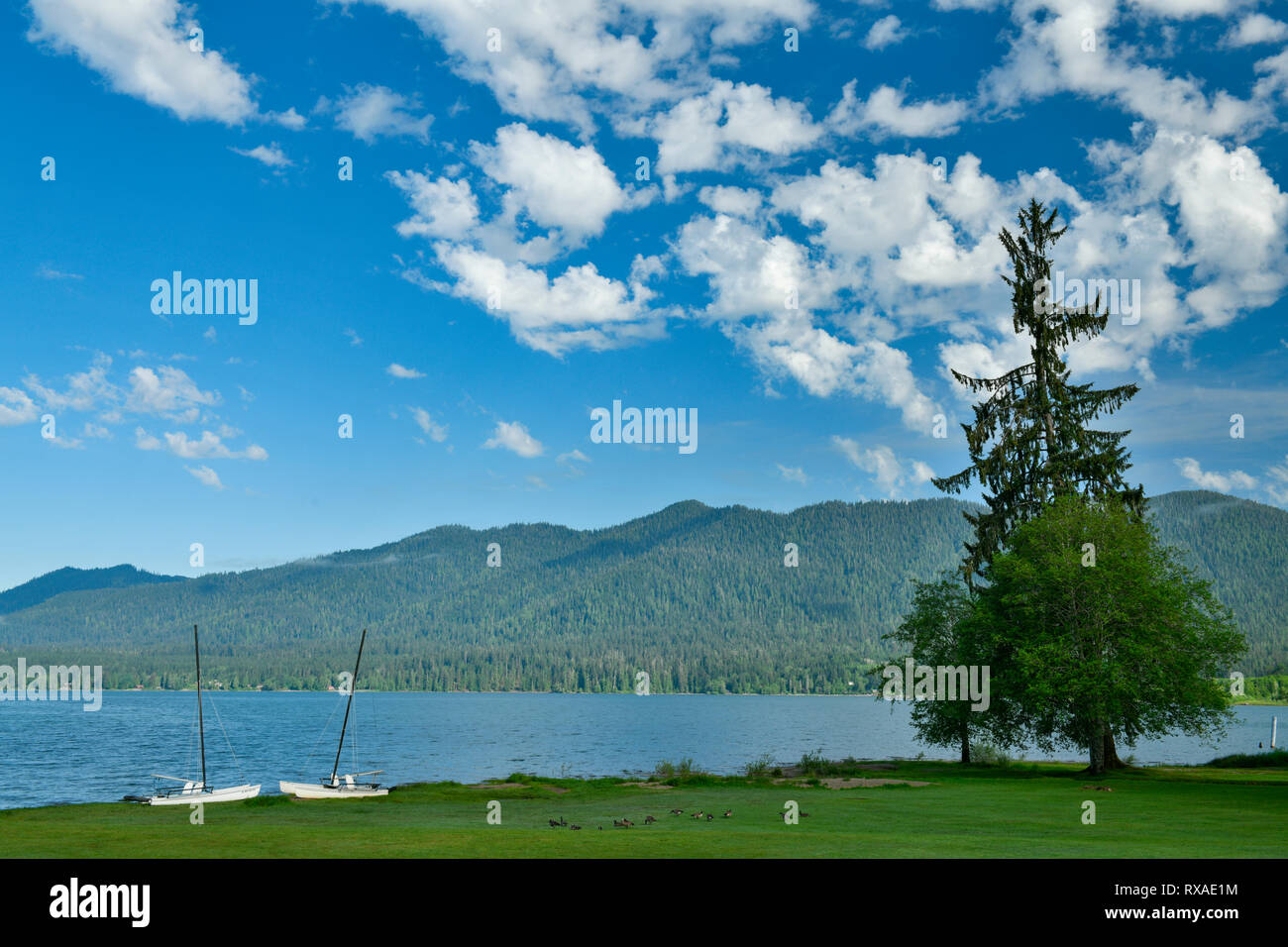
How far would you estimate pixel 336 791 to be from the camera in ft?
148

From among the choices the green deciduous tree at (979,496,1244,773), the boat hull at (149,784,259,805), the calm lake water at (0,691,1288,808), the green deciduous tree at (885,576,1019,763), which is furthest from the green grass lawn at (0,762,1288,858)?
the calm lake water at (0,691,1288,808)

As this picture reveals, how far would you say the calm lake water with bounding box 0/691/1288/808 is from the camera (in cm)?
7675

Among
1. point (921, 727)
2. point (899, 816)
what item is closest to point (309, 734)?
point (921, 727)

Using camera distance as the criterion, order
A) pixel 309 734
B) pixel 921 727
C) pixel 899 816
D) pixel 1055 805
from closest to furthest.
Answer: pixel 899 816, pixel 1055 805, pixel 921 727, pixel 309 734

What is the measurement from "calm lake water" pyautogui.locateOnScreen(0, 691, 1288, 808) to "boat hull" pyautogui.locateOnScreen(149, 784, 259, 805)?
1509cm

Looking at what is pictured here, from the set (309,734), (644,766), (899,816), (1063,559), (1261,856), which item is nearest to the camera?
(1261,856)

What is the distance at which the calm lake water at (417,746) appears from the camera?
252 ft

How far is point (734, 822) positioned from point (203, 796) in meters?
32.4

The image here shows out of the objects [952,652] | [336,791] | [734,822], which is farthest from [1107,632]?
[336,791]

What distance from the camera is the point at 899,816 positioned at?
28719mm

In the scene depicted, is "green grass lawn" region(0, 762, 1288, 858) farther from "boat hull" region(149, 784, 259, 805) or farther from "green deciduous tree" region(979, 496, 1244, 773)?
"green deciduous tree" region(979, 496, 1244, 773)
